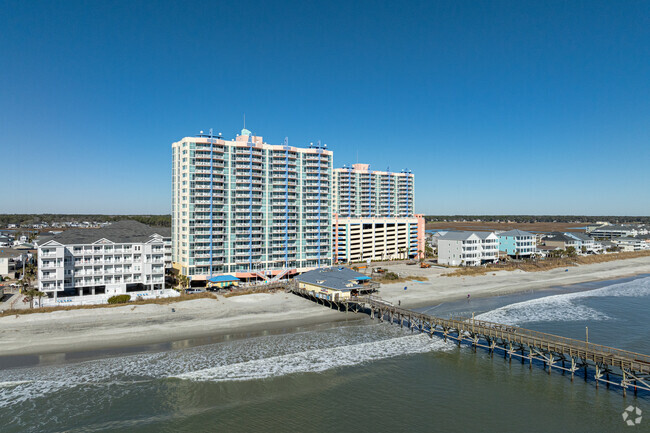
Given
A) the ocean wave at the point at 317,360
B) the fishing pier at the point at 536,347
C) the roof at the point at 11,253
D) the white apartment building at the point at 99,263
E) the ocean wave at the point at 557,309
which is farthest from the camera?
the roof at the point at 11,253

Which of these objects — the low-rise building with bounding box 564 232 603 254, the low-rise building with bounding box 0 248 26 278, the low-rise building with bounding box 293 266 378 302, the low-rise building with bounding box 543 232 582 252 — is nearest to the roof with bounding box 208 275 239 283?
the low-rise building with bounding box 293 266 378 302

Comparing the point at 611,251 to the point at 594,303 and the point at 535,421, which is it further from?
the point at 535,421

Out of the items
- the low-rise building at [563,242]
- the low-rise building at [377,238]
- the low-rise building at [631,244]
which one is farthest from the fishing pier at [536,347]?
the low-rise building at [631,244]

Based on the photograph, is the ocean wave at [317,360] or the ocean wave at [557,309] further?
the ocean wave at [557,309]

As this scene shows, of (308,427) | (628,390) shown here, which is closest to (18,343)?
(308,427)

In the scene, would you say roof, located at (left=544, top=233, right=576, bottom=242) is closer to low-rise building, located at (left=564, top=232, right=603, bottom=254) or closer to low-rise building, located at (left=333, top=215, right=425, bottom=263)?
low-rise building, located at (left=564, top=232, right=603, bottom=254)

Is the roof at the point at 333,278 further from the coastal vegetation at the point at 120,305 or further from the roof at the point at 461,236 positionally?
the roof at the point at 461,236
